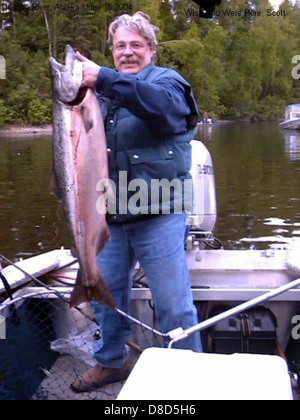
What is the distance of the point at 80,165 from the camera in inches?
98.6

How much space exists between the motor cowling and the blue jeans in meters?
0.91

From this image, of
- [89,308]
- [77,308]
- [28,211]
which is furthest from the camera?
[28,211]

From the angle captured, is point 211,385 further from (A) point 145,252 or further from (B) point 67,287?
(B) point 67,287

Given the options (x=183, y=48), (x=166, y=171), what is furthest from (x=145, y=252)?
(x=183, y=48)

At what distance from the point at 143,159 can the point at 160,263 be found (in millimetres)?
545

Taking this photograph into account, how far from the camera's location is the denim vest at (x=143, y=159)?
104 inches

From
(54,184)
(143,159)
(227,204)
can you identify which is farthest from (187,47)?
(54,184)

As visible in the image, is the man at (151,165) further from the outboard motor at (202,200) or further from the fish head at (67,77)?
the outboard motor at (202,200)

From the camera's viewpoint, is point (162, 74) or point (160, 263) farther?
point (160, 263)

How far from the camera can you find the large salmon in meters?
2.35

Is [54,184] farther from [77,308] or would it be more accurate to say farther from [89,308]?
[89,308]

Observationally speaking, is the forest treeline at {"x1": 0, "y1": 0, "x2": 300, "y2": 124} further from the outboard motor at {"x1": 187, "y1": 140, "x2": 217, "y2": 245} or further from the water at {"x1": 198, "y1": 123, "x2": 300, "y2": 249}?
the outboard motor at {"x1": 187, "y1": 140, "x2": 217, "y2": 245}

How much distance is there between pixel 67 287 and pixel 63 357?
1.56 feet

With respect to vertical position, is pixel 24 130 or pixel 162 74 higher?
pixel 162 74
